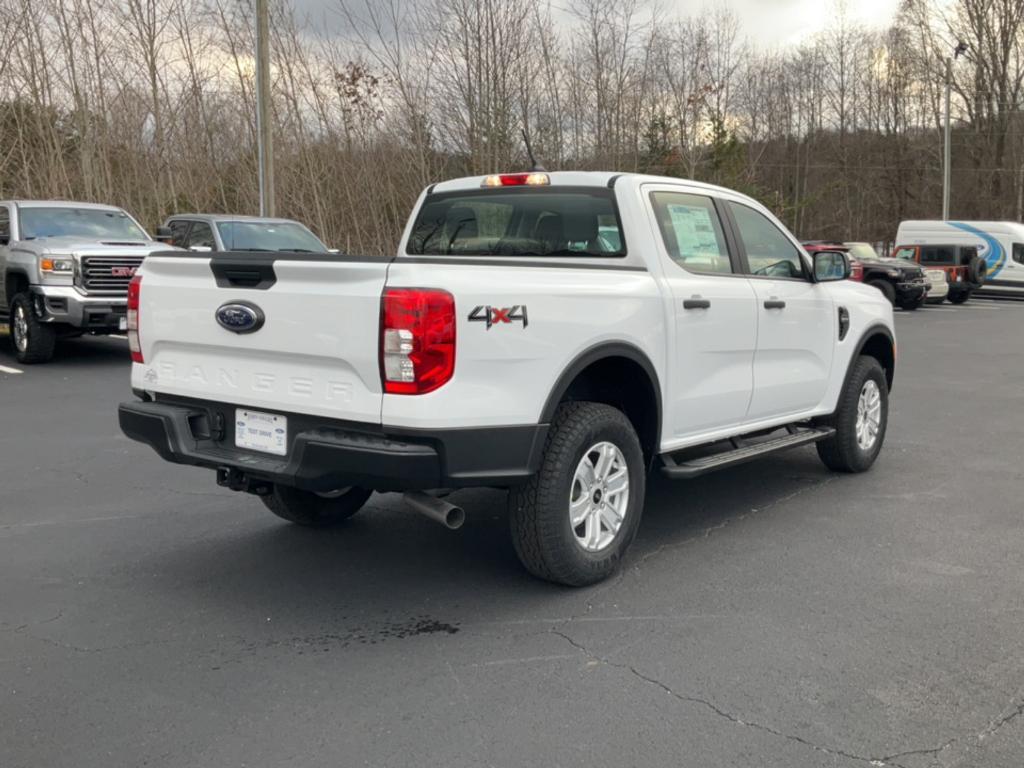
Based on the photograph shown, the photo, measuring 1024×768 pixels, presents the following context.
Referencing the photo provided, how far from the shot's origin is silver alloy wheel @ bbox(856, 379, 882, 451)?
6.90 meters

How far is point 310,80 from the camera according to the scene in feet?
71.4

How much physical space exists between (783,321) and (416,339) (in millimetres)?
2893

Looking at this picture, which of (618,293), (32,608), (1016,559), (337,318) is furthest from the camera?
(1016,559)

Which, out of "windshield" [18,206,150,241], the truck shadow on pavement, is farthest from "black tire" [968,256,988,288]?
the truck shadow on pavement

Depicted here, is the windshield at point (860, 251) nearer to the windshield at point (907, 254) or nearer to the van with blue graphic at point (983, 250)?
the van with blue graphic at point (983, 250)

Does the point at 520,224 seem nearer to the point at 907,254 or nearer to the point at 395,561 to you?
the point at 395,561

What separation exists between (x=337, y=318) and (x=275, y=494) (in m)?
1.67

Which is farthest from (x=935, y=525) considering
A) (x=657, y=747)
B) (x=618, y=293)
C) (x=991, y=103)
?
(x=991, y=103)

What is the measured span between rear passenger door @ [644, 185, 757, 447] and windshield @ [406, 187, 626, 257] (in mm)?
260

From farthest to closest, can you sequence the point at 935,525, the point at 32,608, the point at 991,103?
the point at 991,103 → the point at 935,525 → the point at 32,608

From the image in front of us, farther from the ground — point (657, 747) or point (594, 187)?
point (594, 187)

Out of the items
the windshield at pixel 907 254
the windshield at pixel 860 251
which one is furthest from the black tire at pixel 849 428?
the windshield at pixel 907 254

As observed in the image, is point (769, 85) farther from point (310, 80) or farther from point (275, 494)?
point (275, 494)

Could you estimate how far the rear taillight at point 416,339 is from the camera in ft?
12.7
